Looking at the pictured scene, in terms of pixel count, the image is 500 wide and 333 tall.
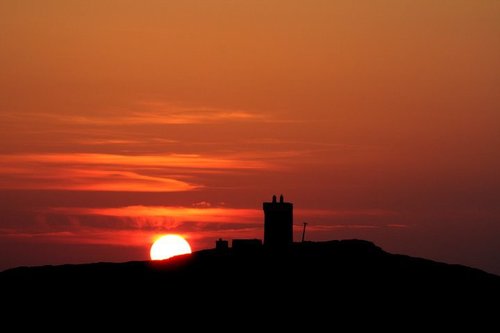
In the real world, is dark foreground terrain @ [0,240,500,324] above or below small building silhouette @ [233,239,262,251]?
below

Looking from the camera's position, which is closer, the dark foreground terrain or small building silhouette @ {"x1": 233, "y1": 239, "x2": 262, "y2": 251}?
the dark foreground terrain

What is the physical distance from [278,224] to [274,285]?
12.5ft

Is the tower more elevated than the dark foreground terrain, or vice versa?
the tower

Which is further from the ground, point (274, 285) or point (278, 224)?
point (278, 224)

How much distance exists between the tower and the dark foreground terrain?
0.60m

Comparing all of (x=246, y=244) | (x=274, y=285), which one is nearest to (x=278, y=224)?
(x=246, y=244)

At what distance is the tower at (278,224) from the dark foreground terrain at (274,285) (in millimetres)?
598

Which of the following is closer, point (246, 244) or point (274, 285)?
point (274, 285)

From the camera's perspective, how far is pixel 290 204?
39031mm

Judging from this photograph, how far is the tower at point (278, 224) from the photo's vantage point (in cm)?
3900

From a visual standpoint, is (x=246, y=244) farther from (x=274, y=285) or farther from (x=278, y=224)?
(x=274, y=285)

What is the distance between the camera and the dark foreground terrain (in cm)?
3459

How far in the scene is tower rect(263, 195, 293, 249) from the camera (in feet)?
128

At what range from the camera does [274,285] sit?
118ft
